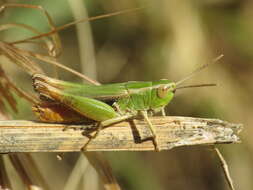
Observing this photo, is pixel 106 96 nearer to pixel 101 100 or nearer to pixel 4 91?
pixel 101 100

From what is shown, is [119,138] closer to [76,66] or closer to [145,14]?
[145,14]

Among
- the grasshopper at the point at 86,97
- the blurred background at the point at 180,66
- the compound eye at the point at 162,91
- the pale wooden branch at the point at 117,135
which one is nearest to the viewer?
the pale wooden branch at the point at 117,135

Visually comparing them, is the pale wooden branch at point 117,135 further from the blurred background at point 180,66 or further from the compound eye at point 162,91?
the blurred background at point 180,66

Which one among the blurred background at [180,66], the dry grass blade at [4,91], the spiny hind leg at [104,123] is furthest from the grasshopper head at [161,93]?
the blurred background at [180,66]

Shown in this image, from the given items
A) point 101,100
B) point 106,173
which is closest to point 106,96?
point 101,100

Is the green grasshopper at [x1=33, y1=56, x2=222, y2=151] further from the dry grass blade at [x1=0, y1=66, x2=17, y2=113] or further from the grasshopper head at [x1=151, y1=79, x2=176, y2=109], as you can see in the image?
the dry grass blade at [x1=0, y1=66, x2=17, y2=113]

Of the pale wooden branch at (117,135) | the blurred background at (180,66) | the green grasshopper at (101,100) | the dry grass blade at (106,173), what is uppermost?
the blurred background at (180,66)
